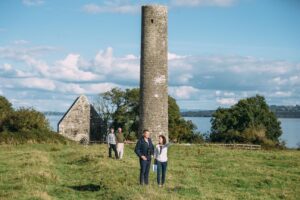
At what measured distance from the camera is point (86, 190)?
16.7 m

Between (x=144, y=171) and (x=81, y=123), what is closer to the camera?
(x=144, y=171)

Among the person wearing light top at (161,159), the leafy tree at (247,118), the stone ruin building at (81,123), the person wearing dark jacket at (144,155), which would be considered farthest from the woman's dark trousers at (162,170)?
the leafy tree at (247,118)

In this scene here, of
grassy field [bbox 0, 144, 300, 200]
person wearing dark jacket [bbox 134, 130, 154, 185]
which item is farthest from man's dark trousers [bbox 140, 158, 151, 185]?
grassy field [bbox 0, 144, 300, 200]

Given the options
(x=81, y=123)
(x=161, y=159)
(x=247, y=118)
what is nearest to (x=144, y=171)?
(x=161, y=159)

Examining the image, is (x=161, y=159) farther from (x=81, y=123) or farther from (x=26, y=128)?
(x=81, y=123)

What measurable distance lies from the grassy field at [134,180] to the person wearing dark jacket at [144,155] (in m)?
0.34

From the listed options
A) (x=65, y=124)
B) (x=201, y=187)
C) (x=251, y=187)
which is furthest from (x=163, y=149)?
(x=65, y=124)

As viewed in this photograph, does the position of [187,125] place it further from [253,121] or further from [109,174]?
[109,174]

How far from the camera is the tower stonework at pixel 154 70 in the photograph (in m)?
35.0

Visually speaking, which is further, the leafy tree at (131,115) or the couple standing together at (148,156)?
the leafy tree at (131,115)

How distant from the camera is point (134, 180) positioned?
17812mm

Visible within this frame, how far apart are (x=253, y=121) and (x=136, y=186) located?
159 feet

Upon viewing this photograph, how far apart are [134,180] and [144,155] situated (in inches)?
43.6

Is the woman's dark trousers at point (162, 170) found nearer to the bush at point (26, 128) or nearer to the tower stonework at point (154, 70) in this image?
the tower stonework at point (154, 70)
